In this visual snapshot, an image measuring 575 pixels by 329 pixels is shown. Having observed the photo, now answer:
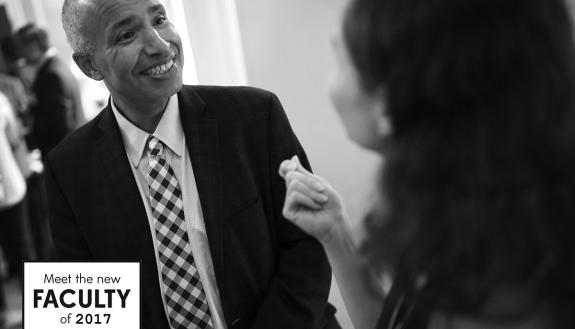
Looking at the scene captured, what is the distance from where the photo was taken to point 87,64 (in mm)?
1724

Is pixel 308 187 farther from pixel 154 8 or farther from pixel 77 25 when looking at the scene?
pixel 77 25

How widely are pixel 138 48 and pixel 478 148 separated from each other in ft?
3.39

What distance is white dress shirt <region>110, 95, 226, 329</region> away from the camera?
5.22ft

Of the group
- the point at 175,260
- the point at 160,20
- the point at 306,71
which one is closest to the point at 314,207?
the point at 175,260

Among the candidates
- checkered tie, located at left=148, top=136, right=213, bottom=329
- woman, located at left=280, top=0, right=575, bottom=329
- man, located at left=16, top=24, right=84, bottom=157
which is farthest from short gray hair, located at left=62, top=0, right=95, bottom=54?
man, located at left=16, top=24, right=84, bottom=157

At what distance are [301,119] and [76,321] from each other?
1.15 metres

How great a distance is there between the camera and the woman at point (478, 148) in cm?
78

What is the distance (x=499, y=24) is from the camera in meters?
0.77

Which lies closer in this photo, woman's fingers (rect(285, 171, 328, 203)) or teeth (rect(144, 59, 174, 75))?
woman's fingers (rect(285, 171, 328, 203))

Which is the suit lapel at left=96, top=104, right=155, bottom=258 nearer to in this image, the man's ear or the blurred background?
the man's ear

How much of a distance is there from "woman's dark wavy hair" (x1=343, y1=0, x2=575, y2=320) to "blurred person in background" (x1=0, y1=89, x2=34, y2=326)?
3.22m

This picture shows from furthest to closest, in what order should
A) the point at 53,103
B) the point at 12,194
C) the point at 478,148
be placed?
the point at 53,103 → the point at 12,194 → the point at 478,148

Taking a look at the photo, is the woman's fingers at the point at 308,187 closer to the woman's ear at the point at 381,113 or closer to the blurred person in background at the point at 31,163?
the woman's ear at the point at 381,113

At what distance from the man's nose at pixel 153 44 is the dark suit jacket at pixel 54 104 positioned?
3008mm
